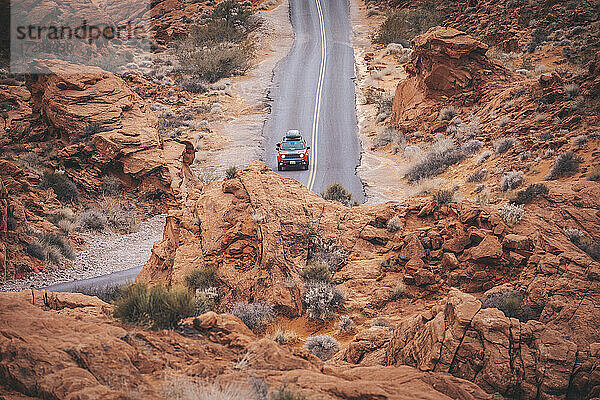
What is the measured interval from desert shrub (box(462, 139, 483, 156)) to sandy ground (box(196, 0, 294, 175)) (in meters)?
12.5

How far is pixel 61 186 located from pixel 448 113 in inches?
835

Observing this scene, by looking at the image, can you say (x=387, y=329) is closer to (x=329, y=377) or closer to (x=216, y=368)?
(x=329, y=377)

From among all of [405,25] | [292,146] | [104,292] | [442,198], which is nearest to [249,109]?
[292,146]

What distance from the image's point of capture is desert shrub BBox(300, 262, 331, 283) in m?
11.1

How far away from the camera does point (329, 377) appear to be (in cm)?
543

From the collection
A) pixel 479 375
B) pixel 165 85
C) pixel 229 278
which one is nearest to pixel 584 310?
pixel 479 375

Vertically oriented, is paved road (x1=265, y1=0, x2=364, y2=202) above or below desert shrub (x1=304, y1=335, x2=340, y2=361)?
above

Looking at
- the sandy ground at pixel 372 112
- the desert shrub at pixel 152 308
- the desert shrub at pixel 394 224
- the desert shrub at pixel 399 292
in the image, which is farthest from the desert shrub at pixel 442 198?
the sandy ground at pixel 372 112

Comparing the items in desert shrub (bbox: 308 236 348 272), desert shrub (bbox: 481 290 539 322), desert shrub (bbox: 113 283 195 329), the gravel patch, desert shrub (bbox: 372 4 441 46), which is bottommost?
the gravel patch

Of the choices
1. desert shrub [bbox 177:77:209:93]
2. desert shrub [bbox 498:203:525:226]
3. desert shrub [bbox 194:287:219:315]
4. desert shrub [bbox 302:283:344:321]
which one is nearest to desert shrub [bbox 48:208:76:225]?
desert shrub [bbox 194:287:219:315]

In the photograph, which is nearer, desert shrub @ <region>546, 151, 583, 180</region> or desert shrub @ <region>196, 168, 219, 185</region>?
desert shrub @ <region>546, 151, 583, 180</region>

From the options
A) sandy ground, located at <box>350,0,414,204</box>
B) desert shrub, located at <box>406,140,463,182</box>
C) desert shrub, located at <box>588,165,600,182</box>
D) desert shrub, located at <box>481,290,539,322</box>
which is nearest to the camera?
desert shrub, located at <box>481,290,539,322</box>

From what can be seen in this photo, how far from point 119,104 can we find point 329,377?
22.5 meters

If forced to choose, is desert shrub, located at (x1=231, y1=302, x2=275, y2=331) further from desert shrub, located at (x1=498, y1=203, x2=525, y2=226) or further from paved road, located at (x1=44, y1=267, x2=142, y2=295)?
paved road, located at (x1=44, y1=267, x2=142, y2=295)
